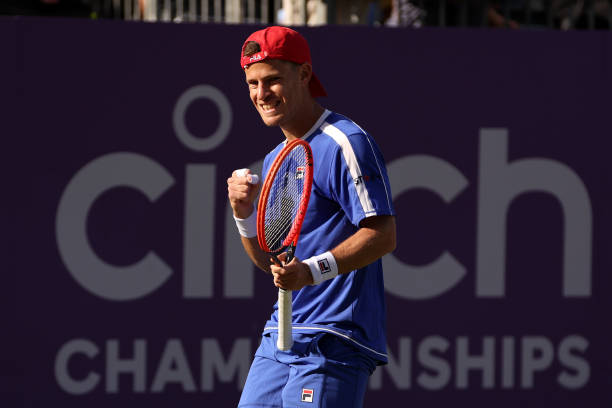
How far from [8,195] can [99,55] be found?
0.81 m

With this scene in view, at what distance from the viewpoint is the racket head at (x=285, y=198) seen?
9.70 ft

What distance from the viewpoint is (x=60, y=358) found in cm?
500

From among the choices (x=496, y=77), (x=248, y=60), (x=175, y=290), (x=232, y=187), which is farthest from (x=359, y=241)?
(x=496, y=77)

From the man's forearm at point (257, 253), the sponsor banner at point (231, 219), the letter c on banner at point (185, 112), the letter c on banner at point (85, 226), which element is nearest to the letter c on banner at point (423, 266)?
the sponsor banner at point (231, 219)

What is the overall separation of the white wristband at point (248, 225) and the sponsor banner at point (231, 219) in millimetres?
1860

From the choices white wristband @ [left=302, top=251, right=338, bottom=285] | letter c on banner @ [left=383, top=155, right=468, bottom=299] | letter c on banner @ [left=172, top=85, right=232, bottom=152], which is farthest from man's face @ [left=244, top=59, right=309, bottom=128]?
letter c on banner @ [left=383, top=155, right=468, bottom=299]

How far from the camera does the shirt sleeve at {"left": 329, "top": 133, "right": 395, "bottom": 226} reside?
2.99 m

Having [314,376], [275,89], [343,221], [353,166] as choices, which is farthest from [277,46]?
[314,376]

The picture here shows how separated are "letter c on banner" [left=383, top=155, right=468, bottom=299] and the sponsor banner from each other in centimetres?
1

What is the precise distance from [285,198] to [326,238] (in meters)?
0.17

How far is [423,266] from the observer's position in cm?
527

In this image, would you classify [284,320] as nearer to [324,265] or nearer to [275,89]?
[324,265]

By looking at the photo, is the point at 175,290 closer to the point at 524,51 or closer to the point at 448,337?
the point at 448,337

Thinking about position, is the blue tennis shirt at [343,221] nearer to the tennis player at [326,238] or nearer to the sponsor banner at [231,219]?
the tennis player at [326,238]
